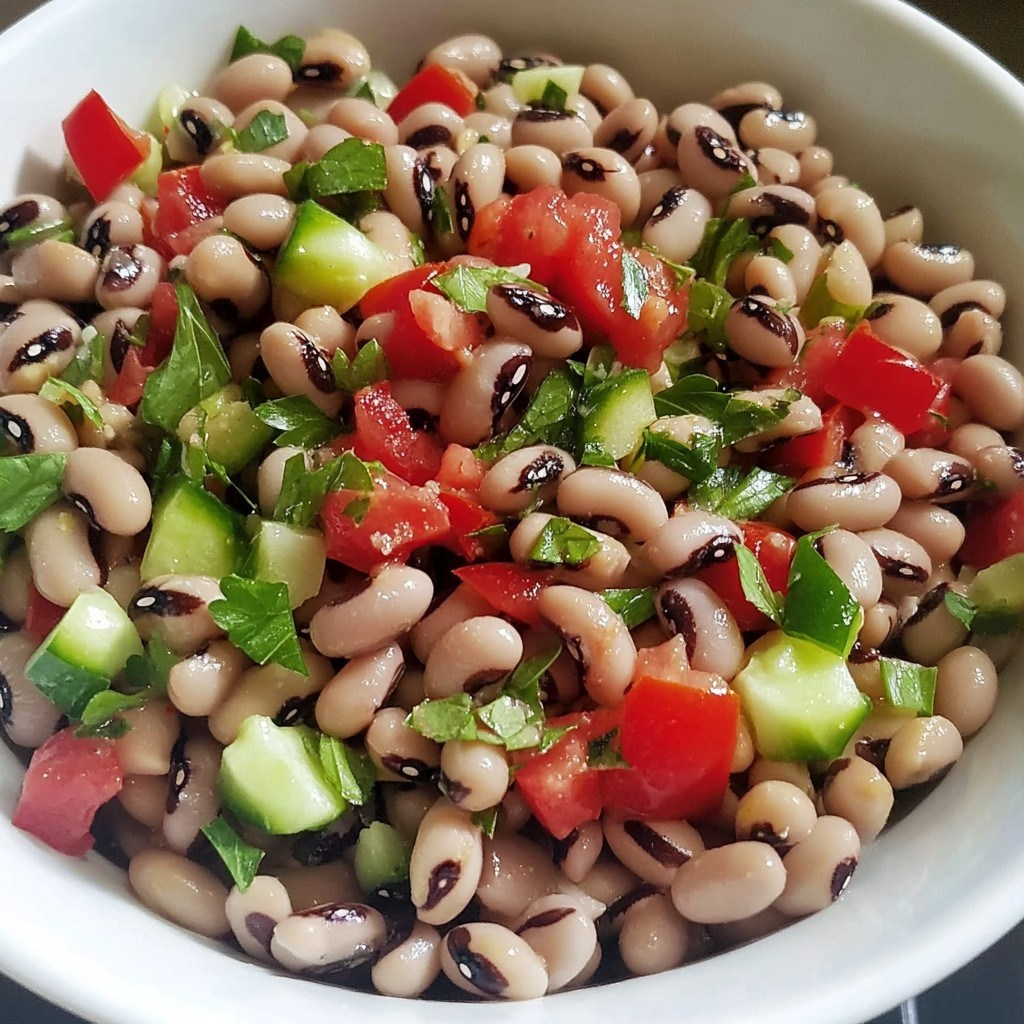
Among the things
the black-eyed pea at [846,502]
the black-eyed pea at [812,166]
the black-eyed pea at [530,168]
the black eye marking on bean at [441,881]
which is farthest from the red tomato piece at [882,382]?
the black eye marking on bean at [441,881]

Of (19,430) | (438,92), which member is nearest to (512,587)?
(19,430)

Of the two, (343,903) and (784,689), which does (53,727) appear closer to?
(343,903)

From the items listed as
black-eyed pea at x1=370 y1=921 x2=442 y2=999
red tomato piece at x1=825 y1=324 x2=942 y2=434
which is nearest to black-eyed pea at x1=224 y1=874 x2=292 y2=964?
black-eyed pea at x1=370 y1=921 x2=442 y2=999

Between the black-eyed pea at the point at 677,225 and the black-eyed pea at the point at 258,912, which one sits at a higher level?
the black-eyed pea at the point at 677,225

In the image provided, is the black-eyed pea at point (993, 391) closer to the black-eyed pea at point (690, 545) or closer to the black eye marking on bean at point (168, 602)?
the black-eyed pea at point (690, 545)

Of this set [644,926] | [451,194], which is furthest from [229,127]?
[644,926]
